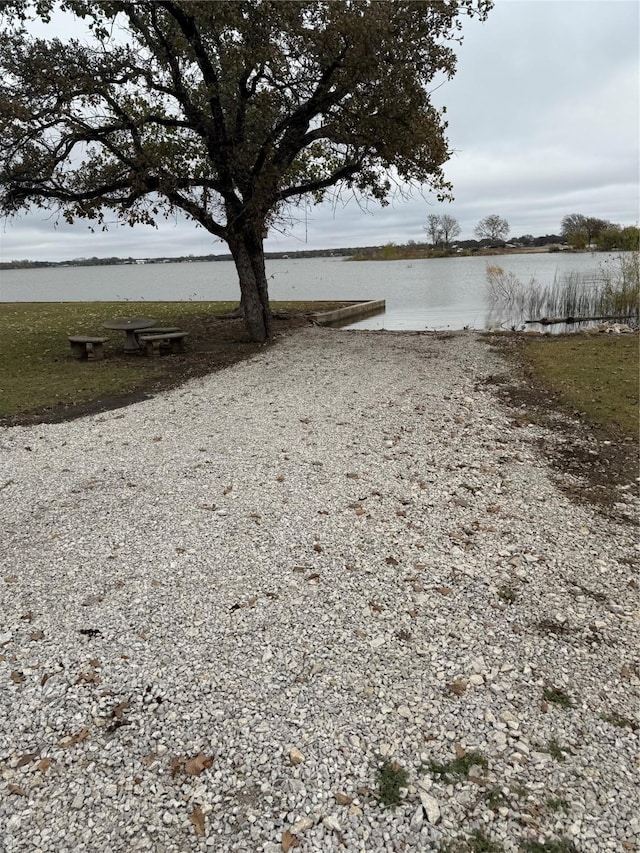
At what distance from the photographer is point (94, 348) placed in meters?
12.2

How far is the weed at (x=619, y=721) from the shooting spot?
271cm

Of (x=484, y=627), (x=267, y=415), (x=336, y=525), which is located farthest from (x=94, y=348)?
(x=484, y=627)

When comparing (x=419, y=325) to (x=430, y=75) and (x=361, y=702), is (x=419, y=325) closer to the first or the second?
(x=430, y=75)

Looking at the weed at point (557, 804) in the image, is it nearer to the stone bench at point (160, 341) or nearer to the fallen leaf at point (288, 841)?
the fallen leaf at point (288, 841)

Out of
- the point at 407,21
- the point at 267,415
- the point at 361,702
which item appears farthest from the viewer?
the point at 407,21

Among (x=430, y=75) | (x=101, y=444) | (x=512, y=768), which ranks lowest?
(x=512, y=768)

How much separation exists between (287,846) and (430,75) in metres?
12.4

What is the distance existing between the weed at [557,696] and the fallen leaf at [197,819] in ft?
5.61

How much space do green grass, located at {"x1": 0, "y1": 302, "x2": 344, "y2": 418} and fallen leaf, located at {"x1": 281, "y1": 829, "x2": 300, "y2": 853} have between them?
24.3 feet

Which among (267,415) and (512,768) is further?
(267,415)

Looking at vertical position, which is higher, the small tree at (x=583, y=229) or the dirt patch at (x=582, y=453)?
the small tree at (x=583, y=229)

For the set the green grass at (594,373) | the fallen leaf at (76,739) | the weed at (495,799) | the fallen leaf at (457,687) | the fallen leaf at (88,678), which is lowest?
the weed at (495,799)

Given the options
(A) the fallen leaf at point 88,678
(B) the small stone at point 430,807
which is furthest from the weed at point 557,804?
(A) the fallen leaf at point 88,678

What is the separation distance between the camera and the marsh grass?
57.3 ft
